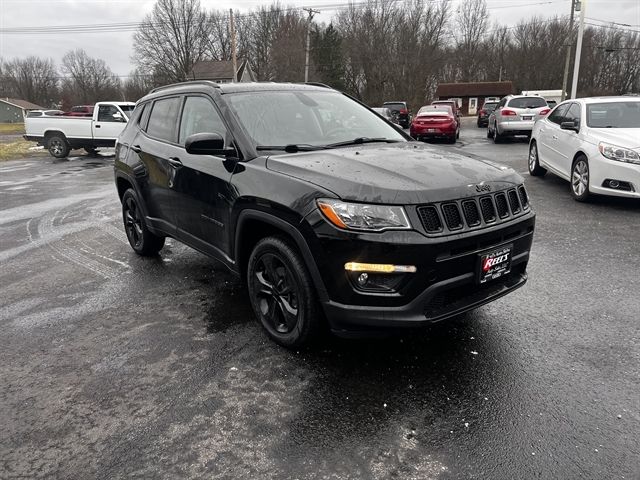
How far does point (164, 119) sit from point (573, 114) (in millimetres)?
7265

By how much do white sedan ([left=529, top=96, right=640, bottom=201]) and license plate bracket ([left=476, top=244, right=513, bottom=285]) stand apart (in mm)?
5099

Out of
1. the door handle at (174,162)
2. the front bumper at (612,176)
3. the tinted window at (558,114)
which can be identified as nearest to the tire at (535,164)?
the tinted window at (558,114)

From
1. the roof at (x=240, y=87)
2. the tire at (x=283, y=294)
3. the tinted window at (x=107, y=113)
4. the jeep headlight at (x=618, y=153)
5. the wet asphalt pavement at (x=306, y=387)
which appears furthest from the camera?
the tinted window at (x=107, y=113)

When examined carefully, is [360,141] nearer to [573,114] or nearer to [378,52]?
[573,114]

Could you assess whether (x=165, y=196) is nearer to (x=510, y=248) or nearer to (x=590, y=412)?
(x=510, y=248)

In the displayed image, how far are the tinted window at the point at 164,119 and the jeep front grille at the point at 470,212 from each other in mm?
2837

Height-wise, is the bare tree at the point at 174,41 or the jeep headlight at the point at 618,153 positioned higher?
the bare tree at the point at 174,41

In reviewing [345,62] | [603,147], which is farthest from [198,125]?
[345,62]

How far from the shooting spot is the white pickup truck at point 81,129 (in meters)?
18.4

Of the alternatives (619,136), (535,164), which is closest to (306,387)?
(619,136)

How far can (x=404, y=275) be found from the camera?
2756 millimetres

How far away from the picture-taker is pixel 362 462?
2.33 meters

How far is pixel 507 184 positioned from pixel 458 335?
1164 mm

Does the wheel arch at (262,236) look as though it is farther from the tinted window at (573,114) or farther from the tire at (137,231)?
the tinted window at (573,114)
